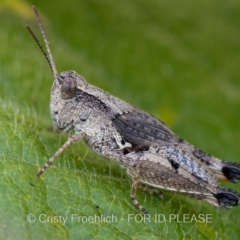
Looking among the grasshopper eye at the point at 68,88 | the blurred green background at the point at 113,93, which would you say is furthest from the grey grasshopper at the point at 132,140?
the blurred green background at the point at 113,93

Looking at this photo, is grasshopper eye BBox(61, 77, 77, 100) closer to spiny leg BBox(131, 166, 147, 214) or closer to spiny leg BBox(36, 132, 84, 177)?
spiny leg BBox(36, 132, 84, 177)

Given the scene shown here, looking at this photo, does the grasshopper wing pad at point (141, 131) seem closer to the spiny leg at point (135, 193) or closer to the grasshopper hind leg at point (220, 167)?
the grasshopper hind leg at point (220, 167)

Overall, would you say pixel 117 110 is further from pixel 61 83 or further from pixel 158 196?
pixel 158 196

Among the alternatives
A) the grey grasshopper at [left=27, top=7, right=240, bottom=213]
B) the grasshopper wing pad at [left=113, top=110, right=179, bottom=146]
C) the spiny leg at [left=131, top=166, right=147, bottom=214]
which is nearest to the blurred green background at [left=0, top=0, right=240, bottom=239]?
the spiny leg at [left=131, top=166, right=147, bottom=214]

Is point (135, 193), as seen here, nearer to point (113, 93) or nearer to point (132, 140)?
point (132, 140)

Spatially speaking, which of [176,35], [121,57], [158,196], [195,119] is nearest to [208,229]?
[158,196]

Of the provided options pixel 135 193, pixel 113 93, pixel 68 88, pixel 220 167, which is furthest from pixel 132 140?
pixel 113 93

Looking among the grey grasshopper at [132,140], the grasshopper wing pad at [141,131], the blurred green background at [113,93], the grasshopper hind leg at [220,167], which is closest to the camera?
the blurred green background at [113,93]
